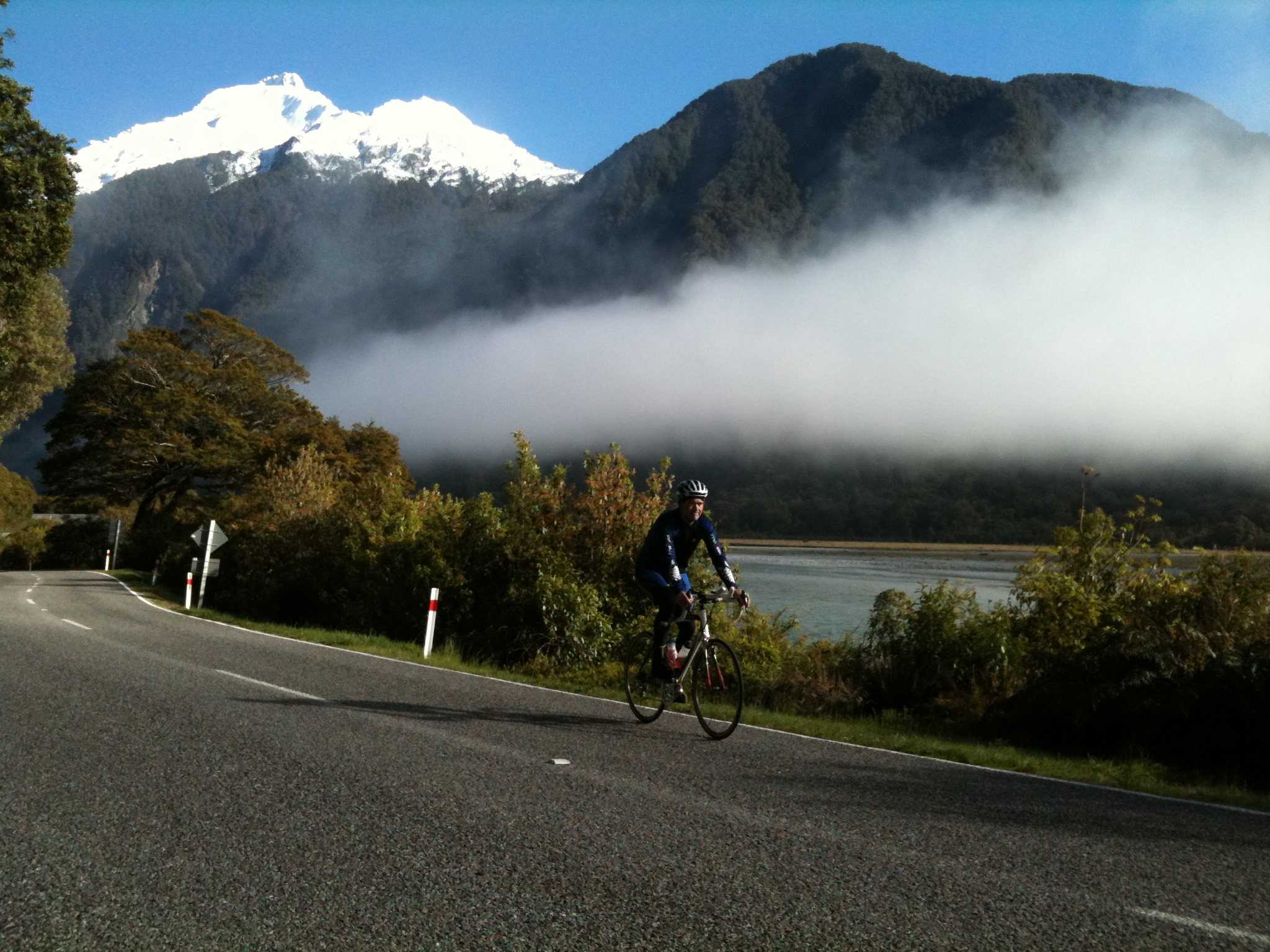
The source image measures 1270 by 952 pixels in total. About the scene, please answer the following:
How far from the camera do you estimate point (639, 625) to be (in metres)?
18.1

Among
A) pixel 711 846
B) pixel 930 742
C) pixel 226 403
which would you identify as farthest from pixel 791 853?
pixel 226 403

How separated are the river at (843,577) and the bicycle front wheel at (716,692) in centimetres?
692

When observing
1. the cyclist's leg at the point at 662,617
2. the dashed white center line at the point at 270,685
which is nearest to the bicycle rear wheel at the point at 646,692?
the cyclist's leg at the point at 662,617

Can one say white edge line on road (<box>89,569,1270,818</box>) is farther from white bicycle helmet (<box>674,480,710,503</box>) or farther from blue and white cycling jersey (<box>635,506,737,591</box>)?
white bicycle helmet (<box>674,480,710,503</box>)

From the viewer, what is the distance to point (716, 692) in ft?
28.7

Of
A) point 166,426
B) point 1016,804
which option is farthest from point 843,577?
point 1016,804

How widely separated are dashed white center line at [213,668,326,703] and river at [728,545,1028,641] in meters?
7.54

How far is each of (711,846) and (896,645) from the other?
10.5 metres

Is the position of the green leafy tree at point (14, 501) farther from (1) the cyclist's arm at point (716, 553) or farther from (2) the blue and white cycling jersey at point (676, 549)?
(1) the cyclist's arm at point (716, 553)

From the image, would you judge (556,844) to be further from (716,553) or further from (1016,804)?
(716,553)

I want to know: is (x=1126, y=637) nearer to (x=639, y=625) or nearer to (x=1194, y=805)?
(x=1194, y=805)

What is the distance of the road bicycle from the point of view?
8375mm

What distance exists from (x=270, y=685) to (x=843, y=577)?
43.0 meters

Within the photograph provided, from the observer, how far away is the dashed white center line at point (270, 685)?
32.3 ft
